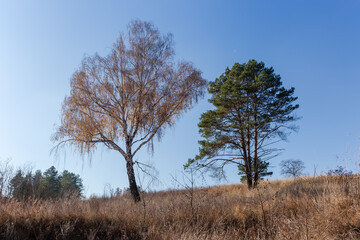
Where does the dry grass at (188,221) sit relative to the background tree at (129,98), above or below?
below

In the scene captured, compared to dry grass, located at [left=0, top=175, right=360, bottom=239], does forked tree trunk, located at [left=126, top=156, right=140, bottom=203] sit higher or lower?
higher

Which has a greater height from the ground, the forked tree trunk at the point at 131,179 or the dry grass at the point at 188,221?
the forked tree trunk at the point at 131,179

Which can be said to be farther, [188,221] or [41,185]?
[41,185]

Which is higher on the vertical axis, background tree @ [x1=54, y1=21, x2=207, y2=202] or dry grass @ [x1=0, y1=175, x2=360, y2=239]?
background tree @ [x1=54, y1=21, x2=207, y2=202]

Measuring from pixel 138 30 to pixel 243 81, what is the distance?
6.99 metres

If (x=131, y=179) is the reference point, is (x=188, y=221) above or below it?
below

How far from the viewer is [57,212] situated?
641cm

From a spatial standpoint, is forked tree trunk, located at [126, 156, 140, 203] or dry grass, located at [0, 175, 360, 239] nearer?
dry grass, located at [0, 175, 360, 239]

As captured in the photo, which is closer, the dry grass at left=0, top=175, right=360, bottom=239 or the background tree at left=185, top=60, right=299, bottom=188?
the dry grass at left=0, top=175, right=360, bottom=239

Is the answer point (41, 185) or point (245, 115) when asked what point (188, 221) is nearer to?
point (245, 115)

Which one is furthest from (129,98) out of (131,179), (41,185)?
(41,185)

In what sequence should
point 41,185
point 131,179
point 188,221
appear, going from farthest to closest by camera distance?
1. point 41,185
2. point 131,179
3. point 188,221

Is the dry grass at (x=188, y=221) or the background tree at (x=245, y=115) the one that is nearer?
the dry grass at (x=188, y=221)

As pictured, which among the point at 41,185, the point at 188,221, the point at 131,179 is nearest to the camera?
the point at 188,221
